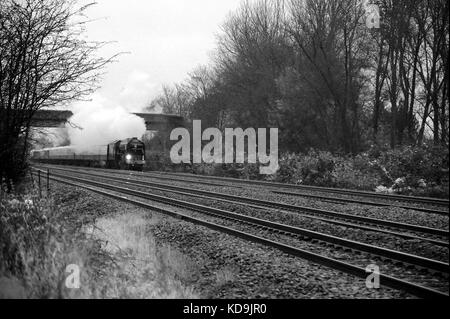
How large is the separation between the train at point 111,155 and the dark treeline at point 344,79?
7975 mm

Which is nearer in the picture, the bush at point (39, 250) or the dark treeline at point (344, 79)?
the bush at point (39, 250)

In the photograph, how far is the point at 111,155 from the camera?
34.5 metres

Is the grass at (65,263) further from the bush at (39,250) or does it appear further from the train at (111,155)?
the train at (111,155)

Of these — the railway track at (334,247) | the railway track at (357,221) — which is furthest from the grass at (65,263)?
the railway track at (357,221)

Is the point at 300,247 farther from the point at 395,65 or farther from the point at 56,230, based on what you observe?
the point at 395,65

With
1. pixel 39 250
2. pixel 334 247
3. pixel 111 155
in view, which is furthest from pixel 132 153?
pixel 39 250

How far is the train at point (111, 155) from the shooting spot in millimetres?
32406

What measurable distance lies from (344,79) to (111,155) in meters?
19.1

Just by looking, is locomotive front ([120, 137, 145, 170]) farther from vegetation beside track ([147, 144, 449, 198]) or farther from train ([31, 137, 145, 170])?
vegetation beside track ([147, 144, 449, 198])

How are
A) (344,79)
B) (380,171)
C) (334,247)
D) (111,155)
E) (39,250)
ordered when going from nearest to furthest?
(39,250)
(334,247)
(380,171)
(344,79)
(111,155)

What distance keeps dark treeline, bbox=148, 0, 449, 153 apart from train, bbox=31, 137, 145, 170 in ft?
26.2

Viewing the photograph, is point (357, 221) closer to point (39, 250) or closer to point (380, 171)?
point (39, 250)

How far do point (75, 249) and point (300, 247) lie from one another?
152 inches
